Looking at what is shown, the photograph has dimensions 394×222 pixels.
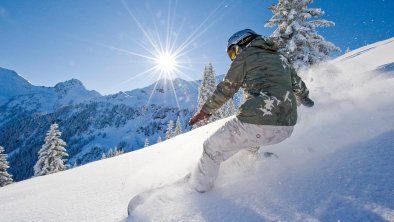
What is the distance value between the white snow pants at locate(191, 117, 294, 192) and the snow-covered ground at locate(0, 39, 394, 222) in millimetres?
174

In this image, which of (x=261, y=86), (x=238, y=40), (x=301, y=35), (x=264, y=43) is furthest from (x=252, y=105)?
(x=301, y=35)

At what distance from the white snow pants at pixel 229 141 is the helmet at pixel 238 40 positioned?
96 centimetres

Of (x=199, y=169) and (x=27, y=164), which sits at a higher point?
(x=27, y=164)

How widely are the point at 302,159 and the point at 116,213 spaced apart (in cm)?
232

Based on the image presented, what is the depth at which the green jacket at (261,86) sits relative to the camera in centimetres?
291

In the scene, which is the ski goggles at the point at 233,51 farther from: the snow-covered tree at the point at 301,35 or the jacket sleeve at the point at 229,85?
the snow-covered tree at the point at 301,35

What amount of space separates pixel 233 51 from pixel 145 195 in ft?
6.97

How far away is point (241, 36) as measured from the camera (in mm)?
3396

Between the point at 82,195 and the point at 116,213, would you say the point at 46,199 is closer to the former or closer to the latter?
the point at 82,195

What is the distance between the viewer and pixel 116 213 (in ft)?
10.7

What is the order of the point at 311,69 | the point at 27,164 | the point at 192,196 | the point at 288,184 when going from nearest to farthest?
the point at 288,184 < the point at 192,196 < the point at 311,69 < the point at 27,164

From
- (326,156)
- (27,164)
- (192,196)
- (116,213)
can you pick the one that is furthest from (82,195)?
(27,164)

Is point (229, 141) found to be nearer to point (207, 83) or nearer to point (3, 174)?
point (207, 83)

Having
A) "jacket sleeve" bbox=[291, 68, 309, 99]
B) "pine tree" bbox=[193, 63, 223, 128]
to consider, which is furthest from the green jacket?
"pine tree" bbox=[193, 63, 223, 128]
